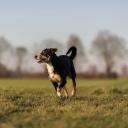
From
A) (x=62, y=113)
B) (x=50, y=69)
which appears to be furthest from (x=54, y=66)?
(x=62, y=113)

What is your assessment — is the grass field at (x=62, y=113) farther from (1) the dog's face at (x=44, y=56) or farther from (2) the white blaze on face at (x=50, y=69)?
(1) the dog's face at (x=44, y=56)

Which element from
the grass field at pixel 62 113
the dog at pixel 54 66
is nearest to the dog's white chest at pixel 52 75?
the dog at pixel 54 66

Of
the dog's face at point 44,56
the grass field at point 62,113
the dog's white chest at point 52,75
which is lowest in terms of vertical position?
the grass field at point 62,113

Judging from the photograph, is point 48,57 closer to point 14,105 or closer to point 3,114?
point 14,105

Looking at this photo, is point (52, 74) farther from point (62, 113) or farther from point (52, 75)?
point (62, 113)

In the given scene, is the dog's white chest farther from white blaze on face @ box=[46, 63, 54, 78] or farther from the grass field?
the grass field

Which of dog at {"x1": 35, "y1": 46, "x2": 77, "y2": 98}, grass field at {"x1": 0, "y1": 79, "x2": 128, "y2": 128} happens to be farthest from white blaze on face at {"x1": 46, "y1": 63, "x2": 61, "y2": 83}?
grass field at {"x1": 0, "y1": 79, "x2": 128, "y2": 128}

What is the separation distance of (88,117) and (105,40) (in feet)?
304

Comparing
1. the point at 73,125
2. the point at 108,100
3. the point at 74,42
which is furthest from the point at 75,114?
the point at 74,42

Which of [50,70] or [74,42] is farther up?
[74,42]

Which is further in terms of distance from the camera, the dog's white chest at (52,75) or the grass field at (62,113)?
the dog's white chest at (52,75)

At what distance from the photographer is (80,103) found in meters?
13.1

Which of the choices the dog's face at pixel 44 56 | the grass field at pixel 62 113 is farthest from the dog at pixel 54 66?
the grass field at pixel 62 113

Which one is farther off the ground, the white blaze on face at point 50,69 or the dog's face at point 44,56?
the dog's face at point 44,56
